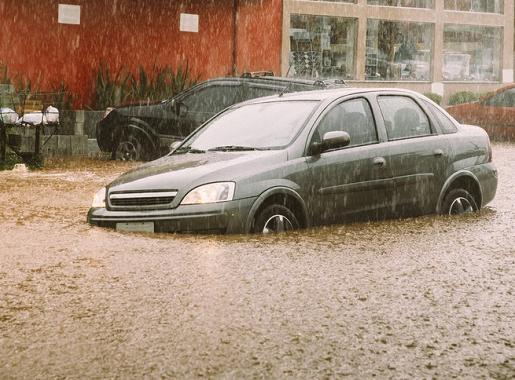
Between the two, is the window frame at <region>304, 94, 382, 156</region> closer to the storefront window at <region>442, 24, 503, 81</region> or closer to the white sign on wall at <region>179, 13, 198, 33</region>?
the white sign on wall at <region>179, 13, 198, 33</region>

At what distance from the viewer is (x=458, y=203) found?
10758 millimetres

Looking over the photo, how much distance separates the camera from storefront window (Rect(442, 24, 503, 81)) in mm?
34094

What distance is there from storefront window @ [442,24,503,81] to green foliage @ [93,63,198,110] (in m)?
11.6

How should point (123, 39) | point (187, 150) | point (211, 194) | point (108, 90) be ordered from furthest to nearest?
1. point (123, 39)
2. point (108, 90)
3. point (187, 150)
4. point (211, 194)

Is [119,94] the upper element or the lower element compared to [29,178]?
upper

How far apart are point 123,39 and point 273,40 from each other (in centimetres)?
499

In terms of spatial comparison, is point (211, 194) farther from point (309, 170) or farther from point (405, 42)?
point (405, 42)

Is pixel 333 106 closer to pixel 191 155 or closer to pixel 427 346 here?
pixel 191 155

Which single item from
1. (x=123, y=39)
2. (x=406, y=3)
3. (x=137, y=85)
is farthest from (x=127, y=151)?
(x=406, y=3)

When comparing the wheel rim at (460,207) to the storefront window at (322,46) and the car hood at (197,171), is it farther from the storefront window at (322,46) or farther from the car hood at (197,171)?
the storefront window at (322,46)

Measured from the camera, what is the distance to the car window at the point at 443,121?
10.8 meters

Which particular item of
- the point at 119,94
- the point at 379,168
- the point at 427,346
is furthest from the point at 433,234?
the point at 119,94

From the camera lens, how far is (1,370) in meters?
5.35

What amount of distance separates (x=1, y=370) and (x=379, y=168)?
5224mm
